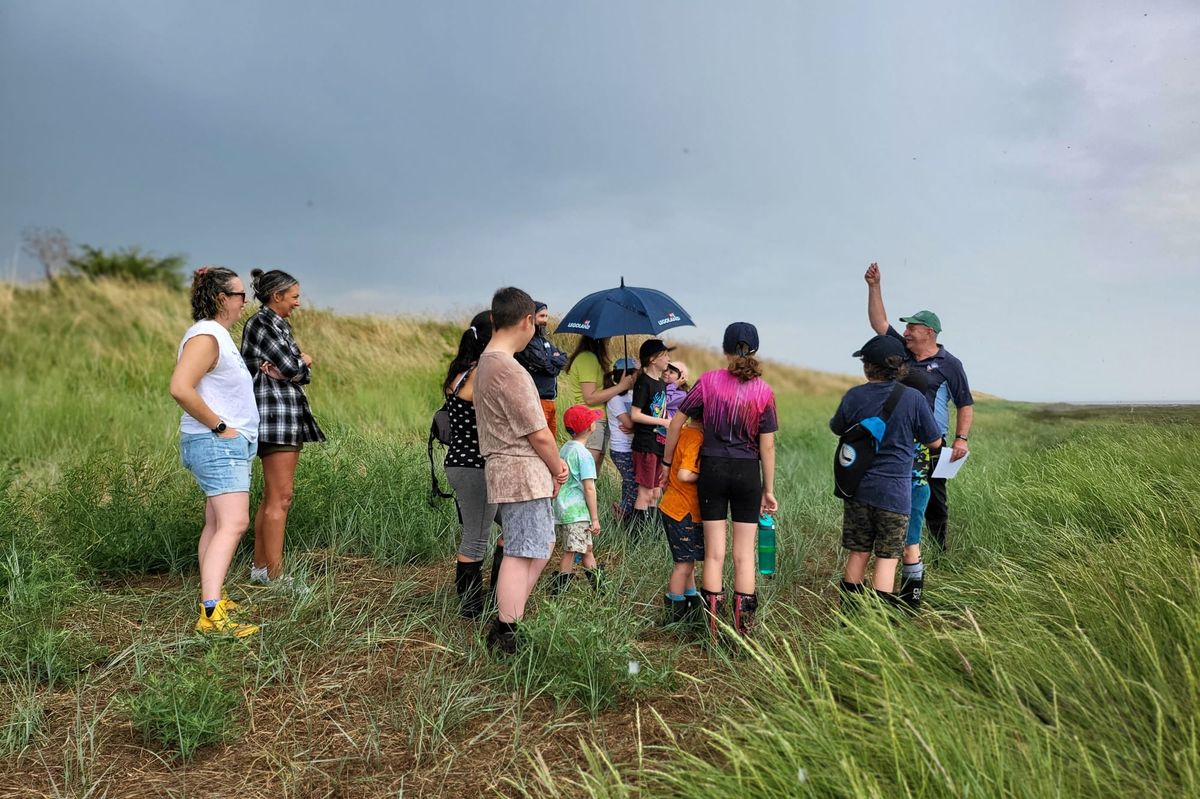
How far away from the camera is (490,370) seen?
12.2 ft

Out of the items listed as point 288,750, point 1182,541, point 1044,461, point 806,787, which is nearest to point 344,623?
point 288,750

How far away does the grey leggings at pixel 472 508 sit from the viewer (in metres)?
4.30

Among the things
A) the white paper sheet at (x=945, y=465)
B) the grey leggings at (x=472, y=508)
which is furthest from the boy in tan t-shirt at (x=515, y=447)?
the white paper sheet at (x=945, y=465)

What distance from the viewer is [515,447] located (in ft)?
12.5

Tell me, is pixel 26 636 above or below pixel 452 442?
below

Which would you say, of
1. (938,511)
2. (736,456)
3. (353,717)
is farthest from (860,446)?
(353,717)

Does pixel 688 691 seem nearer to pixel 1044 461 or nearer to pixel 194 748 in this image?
pixel 194 748

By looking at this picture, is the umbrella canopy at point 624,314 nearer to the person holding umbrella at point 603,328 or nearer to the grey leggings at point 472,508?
the person holding umbrella at point 603,328

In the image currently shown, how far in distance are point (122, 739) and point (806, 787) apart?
309 centimetres

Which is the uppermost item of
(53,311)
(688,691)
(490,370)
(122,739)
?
(53,311)

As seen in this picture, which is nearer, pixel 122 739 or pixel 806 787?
pixel 806 787

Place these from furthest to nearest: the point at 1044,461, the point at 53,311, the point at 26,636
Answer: the point at 53,311, the point at 1044,461, the point at 26,636

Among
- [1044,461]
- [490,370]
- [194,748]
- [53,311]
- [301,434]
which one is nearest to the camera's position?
[194,748]

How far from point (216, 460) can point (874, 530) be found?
348 centimetres
